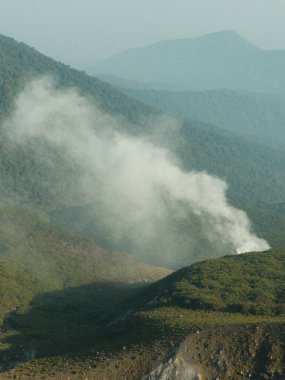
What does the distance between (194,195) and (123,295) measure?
259 feet

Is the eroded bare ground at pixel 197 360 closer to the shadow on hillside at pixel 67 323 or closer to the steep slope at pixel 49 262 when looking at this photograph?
the shadow on hillside at pixel 67 323

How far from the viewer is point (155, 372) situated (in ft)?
173

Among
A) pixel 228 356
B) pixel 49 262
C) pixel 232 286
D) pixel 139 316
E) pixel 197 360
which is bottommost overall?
pixel 197 360

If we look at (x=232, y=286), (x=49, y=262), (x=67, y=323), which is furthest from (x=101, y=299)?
(x=232, y=286)

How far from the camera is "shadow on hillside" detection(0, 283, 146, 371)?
6384cm

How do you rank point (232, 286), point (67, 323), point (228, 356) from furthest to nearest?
point (67, 323) < point (232, 286) < point (228, 356)

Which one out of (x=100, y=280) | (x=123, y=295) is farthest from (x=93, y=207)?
(x=123, y=295)

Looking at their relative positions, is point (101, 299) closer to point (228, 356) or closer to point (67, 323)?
point (67, 323)

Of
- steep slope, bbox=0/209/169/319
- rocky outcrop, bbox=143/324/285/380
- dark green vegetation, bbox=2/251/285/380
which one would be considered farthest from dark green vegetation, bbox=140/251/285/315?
steep slope, bbox=0/209/169/319

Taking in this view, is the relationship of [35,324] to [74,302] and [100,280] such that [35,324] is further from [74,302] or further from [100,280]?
[100,280]

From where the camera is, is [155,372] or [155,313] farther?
[155,313]

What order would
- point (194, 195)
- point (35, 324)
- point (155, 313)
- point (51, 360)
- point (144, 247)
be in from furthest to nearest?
point (194, 195) < point (144, 247) < point (35, 324) < point (155, 313) < point (51, 360)

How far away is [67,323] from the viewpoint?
8488 centimetres

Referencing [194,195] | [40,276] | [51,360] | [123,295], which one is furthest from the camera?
[194,195]
